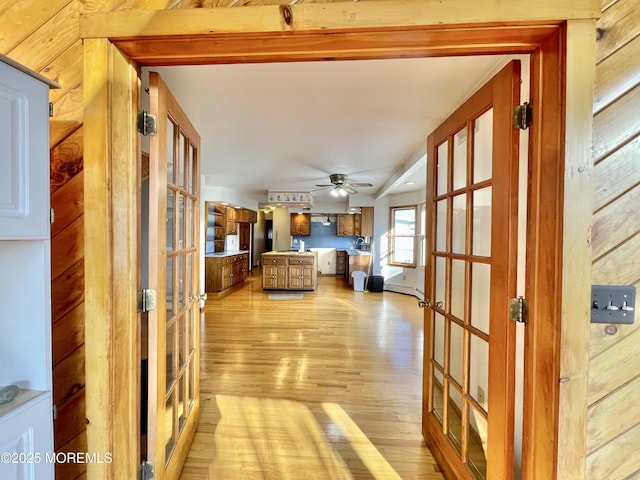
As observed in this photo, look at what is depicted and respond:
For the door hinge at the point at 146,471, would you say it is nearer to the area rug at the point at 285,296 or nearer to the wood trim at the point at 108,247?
the wood trim at the point at 108,247

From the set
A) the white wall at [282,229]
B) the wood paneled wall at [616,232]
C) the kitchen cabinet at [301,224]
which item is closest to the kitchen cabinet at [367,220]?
the kitchen cabinet at [301,224]

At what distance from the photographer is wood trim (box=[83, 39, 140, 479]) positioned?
957mm

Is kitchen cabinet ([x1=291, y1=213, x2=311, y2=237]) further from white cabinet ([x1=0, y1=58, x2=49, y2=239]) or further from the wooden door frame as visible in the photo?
white cabinet ([x1=0, y1=58, x2=49, y2=239])

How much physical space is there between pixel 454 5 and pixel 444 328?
1.53 m

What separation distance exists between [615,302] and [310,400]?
2.04 meters

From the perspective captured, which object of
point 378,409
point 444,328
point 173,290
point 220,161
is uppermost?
point 220,161

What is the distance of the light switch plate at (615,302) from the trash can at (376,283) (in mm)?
5462

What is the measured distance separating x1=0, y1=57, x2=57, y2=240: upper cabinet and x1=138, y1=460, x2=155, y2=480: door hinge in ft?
3.37

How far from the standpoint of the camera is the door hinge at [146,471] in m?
1.11

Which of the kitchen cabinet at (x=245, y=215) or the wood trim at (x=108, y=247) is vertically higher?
the kitchen cabinet at (x=245, y=215)

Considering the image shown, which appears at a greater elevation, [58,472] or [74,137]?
[74,137]

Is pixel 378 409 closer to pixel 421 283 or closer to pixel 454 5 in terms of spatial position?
pixel 454 5

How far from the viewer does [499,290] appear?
112 centimetres

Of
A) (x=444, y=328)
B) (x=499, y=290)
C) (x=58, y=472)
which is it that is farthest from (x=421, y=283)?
(x=58, y=472)
